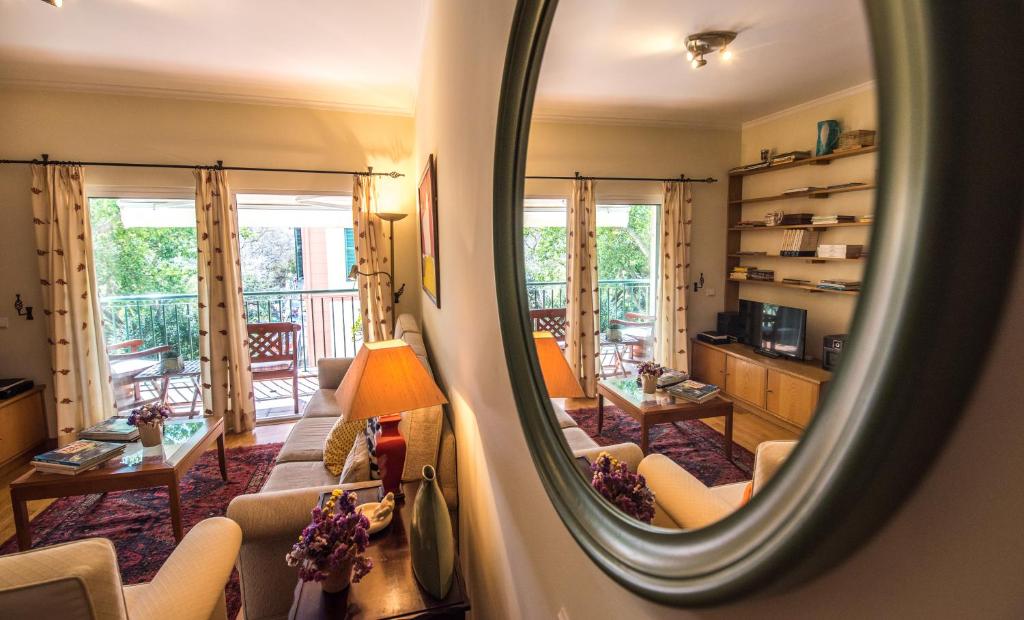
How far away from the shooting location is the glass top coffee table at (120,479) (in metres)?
2.32

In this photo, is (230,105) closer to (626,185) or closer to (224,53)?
(224,53)

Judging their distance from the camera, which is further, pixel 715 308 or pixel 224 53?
pixel 224 53

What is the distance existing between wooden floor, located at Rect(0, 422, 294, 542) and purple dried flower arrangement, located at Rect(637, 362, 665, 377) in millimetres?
3597

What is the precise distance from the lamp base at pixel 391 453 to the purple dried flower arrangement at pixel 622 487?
4.43 ft

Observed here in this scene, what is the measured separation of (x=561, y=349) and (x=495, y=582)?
36.5 inches

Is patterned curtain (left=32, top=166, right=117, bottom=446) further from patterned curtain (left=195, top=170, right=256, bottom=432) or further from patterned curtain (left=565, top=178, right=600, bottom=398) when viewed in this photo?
patterned curtain (left=565, top=178, right=600, bottom=398)

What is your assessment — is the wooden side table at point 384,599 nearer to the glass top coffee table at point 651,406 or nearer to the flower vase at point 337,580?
the flower vase at point 337,580

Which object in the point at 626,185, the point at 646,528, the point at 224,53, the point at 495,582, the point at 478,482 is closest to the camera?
the point at 646,528

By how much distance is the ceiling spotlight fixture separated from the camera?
43cm

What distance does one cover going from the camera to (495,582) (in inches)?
55.2

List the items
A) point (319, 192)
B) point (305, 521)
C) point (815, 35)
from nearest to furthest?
point (815, 35) → point (305, 521) → point (319, 192)

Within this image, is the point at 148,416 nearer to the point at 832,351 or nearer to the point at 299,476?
the point at 299,476

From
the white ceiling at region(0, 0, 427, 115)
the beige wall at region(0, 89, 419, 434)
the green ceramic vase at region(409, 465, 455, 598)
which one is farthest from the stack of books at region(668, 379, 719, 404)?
the beige wall at region(0, 89, 419, 434)

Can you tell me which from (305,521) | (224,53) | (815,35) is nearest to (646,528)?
(815,35)
